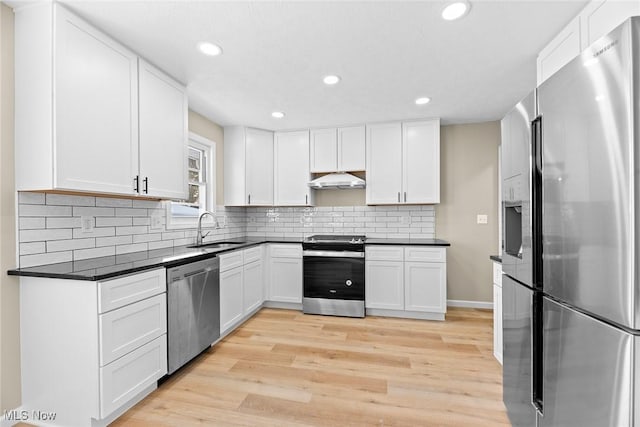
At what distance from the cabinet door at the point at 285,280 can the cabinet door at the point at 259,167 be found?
0.88 m

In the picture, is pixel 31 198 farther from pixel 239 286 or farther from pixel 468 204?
pixel 468 204

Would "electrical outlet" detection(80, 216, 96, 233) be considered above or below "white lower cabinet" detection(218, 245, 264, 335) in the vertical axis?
above

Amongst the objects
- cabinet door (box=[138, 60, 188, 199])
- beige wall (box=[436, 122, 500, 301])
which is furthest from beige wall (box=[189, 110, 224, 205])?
beige wall (box=[436, 122, 500, 301])

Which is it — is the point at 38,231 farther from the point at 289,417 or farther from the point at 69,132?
the point at 289,417

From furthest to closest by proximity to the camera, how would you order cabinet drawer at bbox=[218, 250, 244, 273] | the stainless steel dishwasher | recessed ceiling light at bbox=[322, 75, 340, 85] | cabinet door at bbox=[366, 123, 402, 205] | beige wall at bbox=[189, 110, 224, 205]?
cabinet door at bbox=[366, 123, 402, 205]
beige wall at bbox=[189, 110, 224, 205]
cabinet drawer at bbox=[218, 250, 244, 273]
recessed ceiling light at bbox=[322, 75, 340, 85]
the stainless steel dishwasher

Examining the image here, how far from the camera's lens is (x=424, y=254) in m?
3.57

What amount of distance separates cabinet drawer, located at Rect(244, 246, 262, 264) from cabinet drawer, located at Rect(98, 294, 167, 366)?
4.42ft

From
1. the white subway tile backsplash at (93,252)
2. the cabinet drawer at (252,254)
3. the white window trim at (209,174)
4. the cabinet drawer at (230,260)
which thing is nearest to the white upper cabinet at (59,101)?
the white subway tile backsplash at (93,252)

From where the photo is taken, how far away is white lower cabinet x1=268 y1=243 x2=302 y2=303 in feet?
12.9

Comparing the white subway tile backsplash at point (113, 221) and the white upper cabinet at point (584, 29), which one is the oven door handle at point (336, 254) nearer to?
the white subway tile backsplash at point (113, 221)

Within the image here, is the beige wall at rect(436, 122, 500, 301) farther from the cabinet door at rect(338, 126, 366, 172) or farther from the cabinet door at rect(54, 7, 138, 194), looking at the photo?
the cabinet door at rect(54, 7, 138, 194)

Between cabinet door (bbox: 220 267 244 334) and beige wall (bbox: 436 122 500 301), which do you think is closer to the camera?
cabinet door (bbox: 220 267 244 334)

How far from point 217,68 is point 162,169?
37.1 inches

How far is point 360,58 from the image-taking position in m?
2.30
